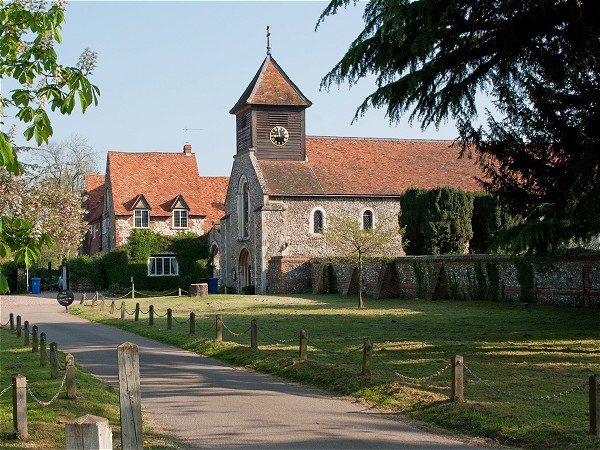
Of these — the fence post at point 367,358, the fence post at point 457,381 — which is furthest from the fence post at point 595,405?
the fence post at point 367,358

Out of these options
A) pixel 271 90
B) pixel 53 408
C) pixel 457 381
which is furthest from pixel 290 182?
pixel 53 408

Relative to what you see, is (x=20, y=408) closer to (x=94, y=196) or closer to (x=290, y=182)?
(x=290, y=182)

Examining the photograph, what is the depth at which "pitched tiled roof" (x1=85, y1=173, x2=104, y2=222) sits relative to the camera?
67312 millimetres

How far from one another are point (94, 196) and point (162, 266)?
51.6 feet

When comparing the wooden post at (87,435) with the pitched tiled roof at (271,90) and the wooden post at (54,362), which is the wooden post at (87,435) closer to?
the wooden post at (54,362)

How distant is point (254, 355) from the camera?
19.1 meters

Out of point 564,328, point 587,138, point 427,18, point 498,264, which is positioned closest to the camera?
point 427,18

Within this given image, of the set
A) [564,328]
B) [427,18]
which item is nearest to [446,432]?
[427,18]

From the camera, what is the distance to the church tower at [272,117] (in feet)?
172

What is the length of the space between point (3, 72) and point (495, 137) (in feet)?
44.2

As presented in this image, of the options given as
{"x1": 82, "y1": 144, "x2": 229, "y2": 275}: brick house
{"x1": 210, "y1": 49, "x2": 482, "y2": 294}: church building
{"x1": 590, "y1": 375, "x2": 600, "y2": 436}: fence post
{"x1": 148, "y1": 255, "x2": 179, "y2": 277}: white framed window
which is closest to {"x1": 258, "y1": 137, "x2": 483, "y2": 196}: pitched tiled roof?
{"x1": 210, "y1": 49, "x2": 482, "y2": 294}: church building

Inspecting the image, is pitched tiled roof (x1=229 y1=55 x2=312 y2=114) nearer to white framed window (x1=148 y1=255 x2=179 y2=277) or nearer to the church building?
the church building

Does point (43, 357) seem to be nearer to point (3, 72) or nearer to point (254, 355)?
point (254, 355)

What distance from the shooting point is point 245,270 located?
5403 cm
